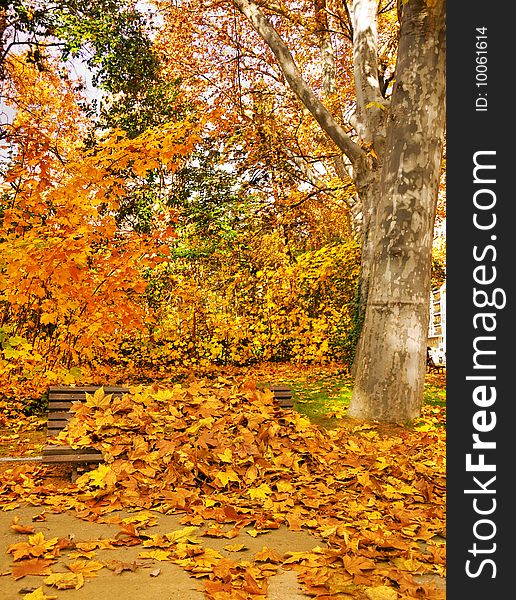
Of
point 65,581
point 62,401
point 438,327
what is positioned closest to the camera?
point 65,581

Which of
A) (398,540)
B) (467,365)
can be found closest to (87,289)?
(398,540)

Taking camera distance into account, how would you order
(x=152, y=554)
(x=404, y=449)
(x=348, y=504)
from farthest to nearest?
(x=404, y=449) → (x=348, y=504) → (x=152, y=554)

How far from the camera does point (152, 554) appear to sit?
3018 mm

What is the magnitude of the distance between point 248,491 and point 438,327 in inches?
442

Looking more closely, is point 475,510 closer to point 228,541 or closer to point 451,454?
point 451,454

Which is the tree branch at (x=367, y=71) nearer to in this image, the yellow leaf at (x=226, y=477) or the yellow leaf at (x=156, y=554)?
the yellow leaf at (x=226, y=477)

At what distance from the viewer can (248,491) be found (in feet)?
13.4

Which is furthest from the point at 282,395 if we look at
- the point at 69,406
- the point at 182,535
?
the point at 182,535

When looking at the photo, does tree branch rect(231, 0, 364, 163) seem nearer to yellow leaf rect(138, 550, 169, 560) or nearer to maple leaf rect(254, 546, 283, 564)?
maple leaf rect(254, 546, 283, 564)

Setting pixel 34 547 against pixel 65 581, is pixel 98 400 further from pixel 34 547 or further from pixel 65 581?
pixel 65 581

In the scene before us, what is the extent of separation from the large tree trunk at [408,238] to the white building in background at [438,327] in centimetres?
720

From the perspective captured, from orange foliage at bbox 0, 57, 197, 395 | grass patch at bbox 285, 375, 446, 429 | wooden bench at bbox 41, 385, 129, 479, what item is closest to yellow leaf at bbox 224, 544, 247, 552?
wooden bench at bbox 41, 385, 129, 479

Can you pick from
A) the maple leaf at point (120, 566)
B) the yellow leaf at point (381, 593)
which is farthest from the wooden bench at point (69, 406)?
the yellow leaf at point (381, 593)

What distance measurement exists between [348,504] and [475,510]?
74.2 inches
